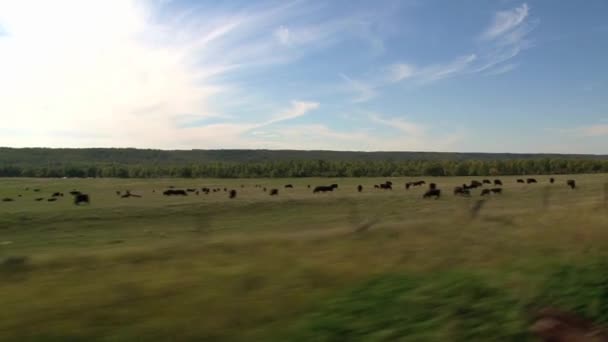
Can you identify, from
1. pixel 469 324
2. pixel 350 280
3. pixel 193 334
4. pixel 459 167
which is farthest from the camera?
pixel 459 167

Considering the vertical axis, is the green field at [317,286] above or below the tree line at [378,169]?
below

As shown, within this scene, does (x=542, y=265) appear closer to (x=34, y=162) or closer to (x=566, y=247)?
(x=566, y=247)

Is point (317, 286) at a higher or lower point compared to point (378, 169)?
lower

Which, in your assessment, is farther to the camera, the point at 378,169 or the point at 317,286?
the point at 378,169

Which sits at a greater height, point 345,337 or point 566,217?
point 566,217

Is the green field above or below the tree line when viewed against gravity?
below

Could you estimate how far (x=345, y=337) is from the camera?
5176 mm

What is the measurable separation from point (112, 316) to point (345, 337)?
213 centimetres

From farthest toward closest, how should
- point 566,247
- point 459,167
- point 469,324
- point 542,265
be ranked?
point 459,167
point 566,247
point 542,265
point 469,324

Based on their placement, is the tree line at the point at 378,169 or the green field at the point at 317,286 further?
the tree line at the point at 378,169

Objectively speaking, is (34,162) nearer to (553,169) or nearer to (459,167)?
(459,167)

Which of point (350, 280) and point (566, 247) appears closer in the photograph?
point (350, 280)

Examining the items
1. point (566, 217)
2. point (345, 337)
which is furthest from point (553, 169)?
point (345, 337)

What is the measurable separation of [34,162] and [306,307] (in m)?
198
